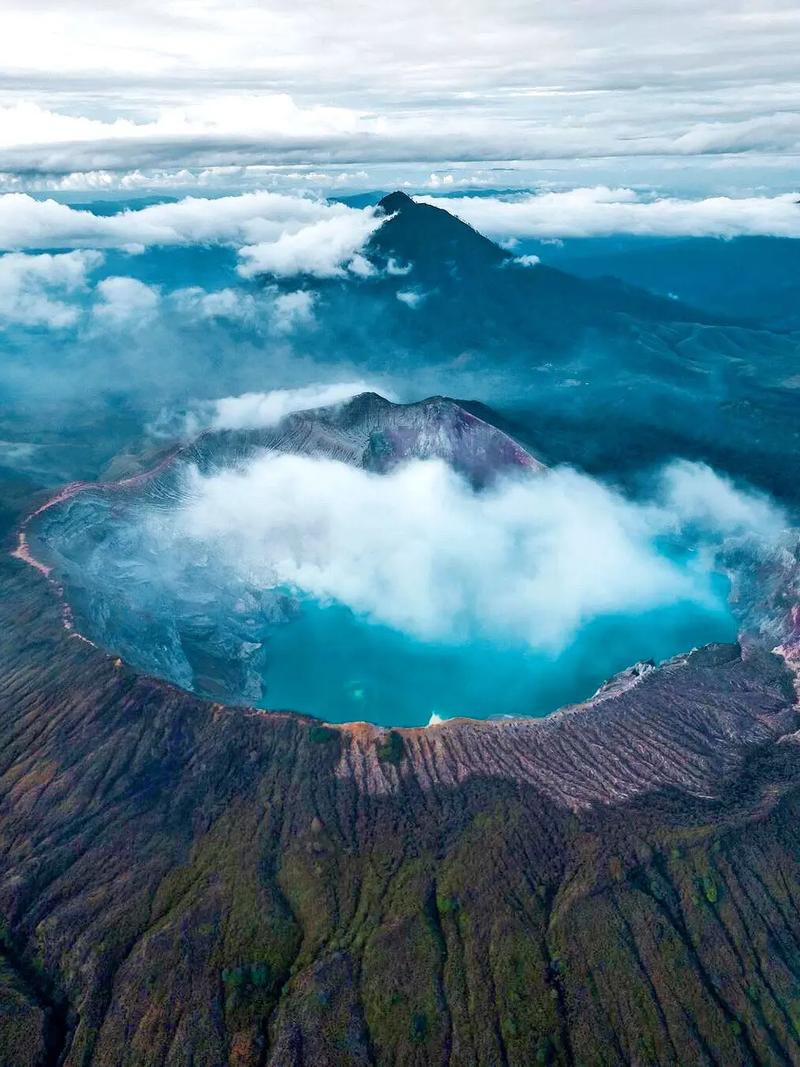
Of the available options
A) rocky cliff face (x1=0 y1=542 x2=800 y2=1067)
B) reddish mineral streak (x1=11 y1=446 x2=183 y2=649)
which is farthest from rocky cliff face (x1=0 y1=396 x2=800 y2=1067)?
reddish mineral streak (x1=11 y1=446 x2=183 y2=649)

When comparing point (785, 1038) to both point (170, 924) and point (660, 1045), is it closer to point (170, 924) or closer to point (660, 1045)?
point (660, 1045)

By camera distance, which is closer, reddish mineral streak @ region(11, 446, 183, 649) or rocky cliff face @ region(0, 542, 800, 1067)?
rocky cliff face @ region(0, 542, 800, 1067)

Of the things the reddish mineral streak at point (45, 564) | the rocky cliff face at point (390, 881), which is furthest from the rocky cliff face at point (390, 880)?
the reddish mineral streak at point (45, 564)

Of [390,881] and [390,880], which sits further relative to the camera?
[390,880]

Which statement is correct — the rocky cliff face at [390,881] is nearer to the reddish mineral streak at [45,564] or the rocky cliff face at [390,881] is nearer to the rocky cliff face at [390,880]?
the rocky cliff face at [390,880]

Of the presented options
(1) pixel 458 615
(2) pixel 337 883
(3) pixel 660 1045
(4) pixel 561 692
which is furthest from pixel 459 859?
(1) pixel 458 615

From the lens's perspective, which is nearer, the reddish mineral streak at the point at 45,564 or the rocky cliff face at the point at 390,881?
the rocky cliff face at the point at 390,881

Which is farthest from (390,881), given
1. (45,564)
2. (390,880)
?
(45,564)

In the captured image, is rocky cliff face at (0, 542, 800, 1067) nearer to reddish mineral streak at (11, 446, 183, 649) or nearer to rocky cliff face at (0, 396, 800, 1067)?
rocky cliff face at (0, 396, 800, 1067)

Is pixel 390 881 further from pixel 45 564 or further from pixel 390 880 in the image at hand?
pixel 45 564

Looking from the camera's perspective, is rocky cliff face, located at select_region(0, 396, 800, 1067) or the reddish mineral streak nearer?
rocky cliff face, located at select_region(0, 396, 800, 1067)

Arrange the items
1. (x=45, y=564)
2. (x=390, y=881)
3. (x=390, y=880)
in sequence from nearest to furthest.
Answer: (x=390, y=881) → (x=390, y=880) → (x=45, y=564)
